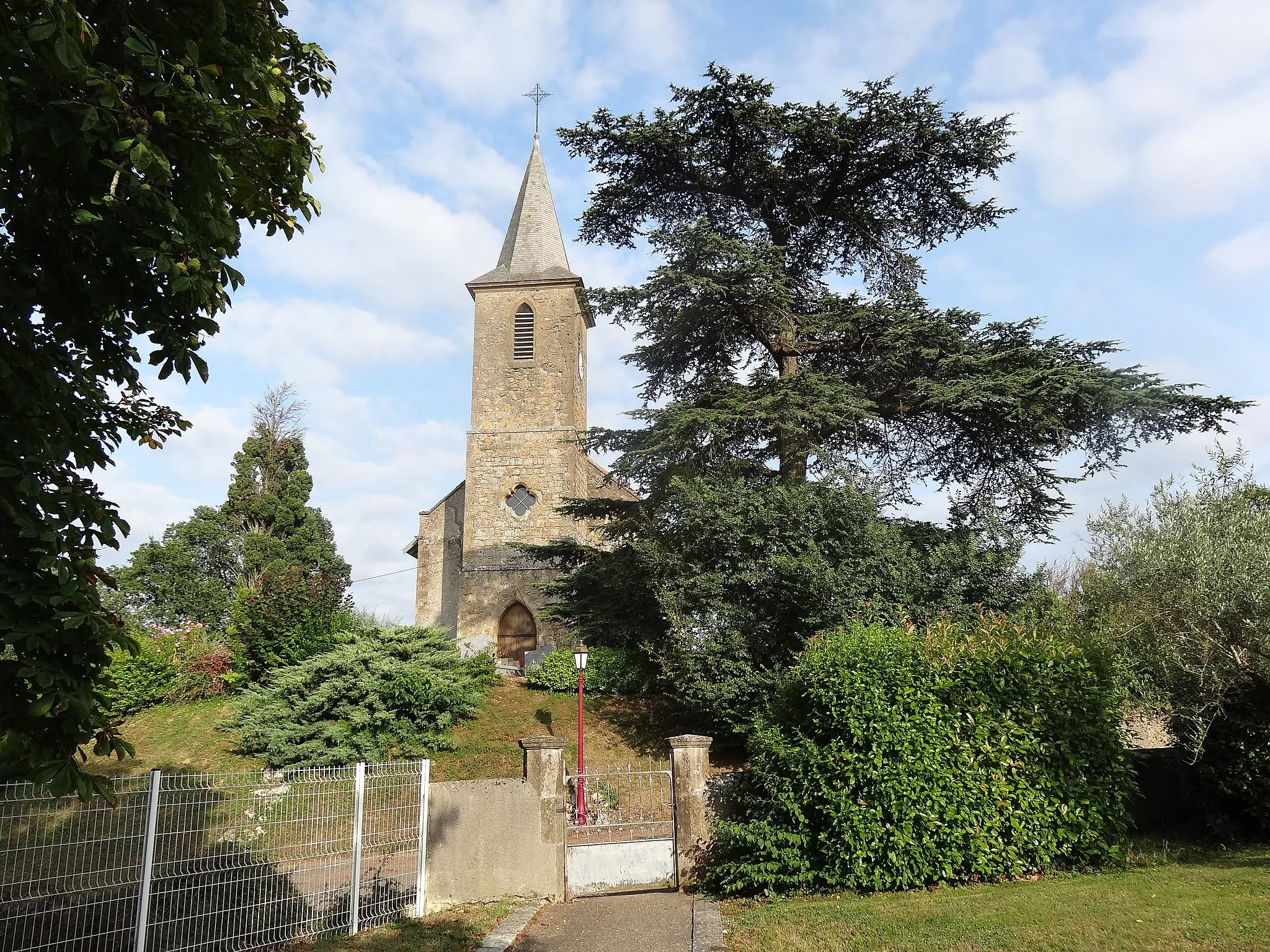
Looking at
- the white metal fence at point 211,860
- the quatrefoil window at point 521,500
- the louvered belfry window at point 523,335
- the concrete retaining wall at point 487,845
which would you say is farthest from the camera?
the louvered belfry window at point 523,335

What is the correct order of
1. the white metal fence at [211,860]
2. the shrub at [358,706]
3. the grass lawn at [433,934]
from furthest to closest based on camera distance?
the shrub at [358,706], the grass lawn at [433,934], the white metal fence at [211,860]

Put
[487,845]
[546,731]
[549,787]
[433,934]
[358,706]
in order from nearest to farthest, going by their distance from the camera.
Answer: [433,934], [487,845], [549,787], [358,706], [546,731]

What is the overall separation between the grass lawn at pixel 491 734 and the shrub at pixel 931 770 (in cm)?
604

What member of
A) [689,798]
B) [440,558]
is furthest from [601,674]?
[440,558]

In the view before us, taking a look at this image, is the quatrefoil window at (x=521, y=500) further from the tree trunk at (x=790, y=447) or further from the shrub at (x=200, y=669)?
the tree trunk at (x=790, y=447)

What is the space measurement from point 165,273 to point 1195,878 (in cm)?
1047

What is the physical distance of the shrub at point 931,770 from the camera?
8750mm

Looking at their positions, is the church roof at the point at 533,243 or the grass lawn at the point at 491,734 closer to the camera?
the grass lawn at the point at 491,734

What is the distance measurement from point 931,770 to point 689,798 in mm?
2889

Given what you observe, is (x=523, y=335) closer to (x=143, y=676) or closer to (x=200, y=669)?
(x=200, y=669)

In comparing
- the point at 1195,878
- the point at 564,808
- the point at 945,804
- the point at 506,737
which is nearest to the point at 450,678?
the point at 506,737

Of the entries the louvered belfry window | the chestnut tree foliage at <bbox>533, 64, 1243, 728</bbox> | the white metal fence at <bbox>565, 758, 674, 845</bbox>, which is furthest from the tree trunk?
the louvered belfry window

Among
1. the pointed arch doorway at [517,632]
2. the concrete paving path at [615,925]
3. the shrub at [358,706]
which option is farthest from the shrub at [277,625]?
the concrete paving path at [615,925]

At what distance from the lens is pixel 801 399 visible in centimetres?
1484
